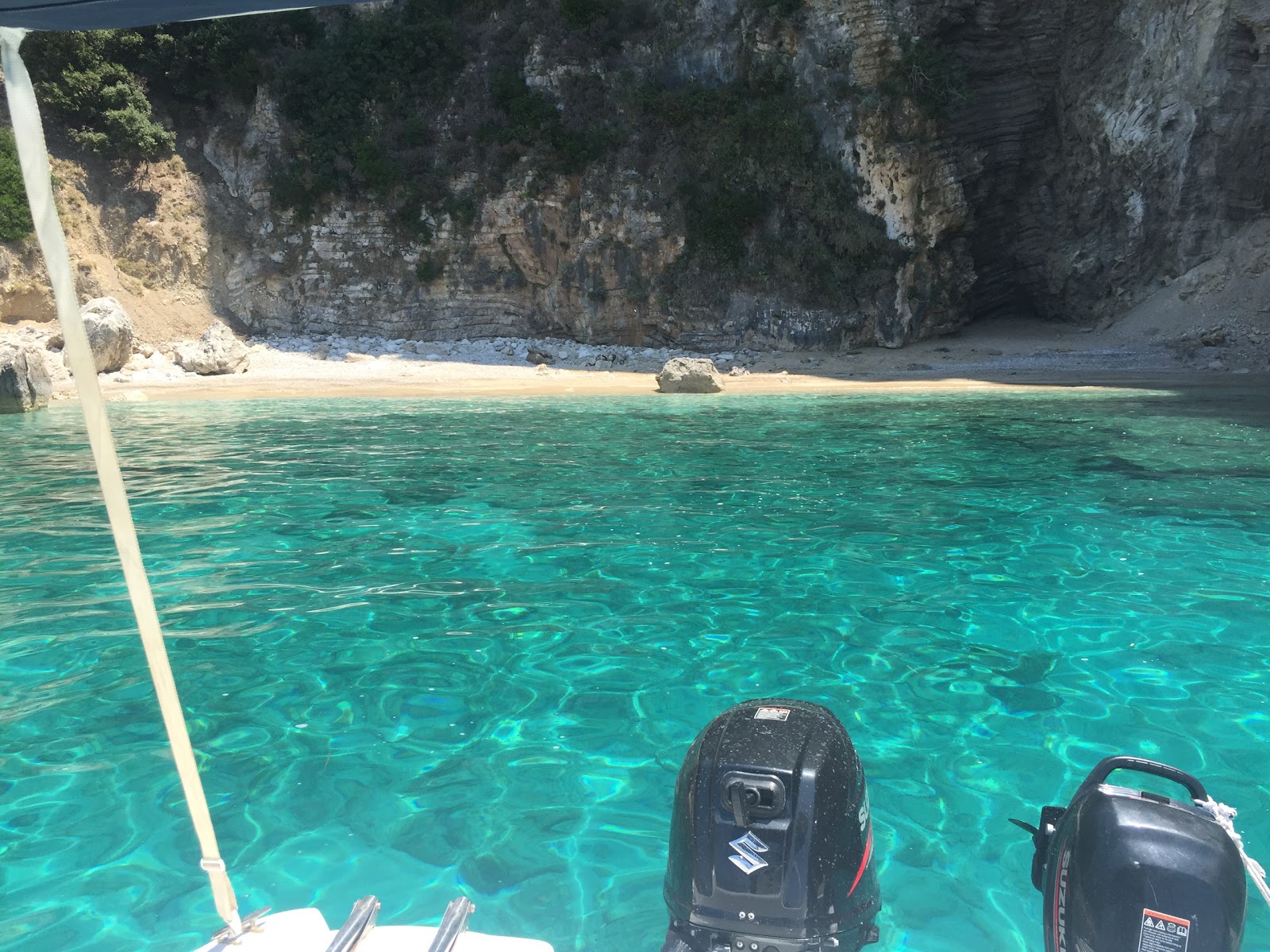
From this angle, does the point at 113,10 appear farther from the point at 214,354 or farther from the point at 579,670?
the point at 214,354

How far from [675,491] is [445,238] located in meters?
18.7

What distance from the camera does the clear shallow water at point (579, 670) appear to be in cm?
284

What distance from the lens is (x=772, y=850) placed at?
6.57ft

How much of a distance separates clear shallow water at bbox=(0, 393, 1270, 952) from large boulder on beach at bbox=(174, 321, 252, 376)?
12193 millimetres

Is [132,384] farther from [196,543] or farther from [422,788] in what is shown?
[422,788]

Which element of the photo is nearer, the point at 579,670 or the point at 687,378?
the point at 579,670

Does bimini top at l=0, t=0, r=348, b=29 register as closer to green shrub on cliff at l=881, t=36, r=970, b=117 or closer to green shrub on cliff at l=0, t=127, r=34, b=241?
green shrub on cliff at l=881, t=36, r=970, b=117

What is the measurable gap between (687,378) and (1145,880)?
1546 centimetres

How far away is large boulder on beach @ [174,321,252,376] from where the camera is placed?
20.5 m

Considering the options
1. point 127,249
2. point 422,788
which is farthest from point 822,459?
point 127,249

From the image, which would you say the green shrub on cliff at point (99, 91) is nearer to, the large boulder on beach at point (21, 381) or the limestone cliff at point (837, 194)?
the limestone cliff at point (837, 194)

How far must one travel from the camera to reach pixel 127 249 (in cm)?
2425

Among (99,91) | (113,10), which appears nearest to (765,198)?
(99,91)

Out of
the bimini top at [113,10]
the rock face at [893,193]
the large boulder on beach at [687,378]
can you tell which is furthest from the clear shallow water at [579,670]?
the rock face at [893,193]
